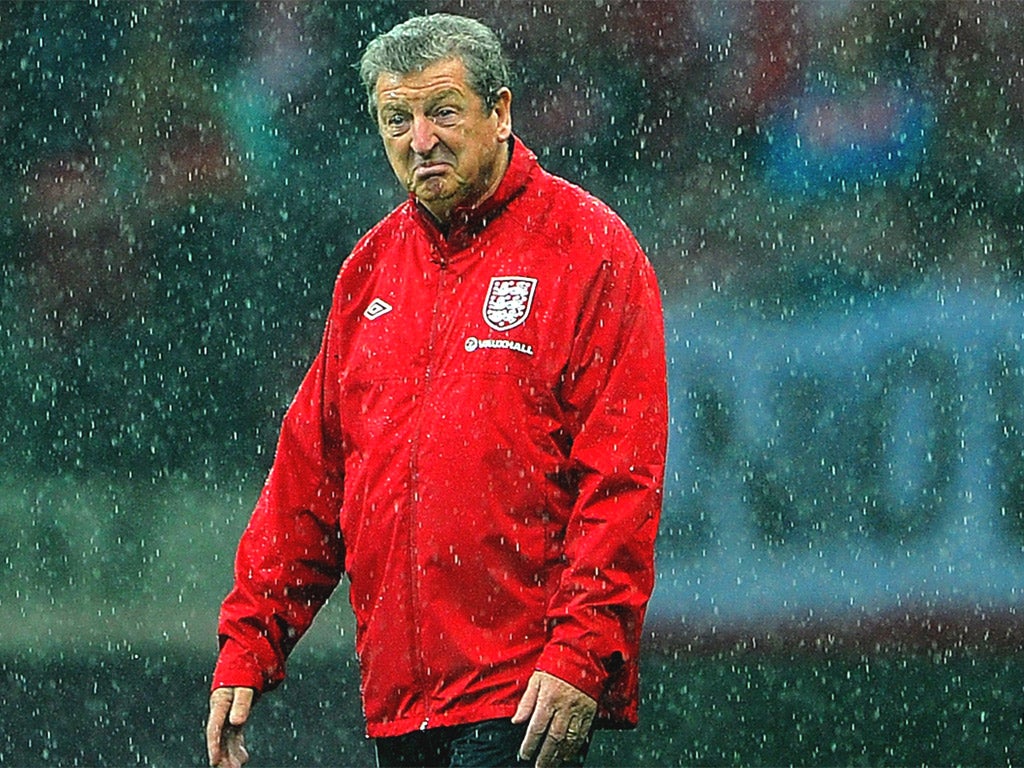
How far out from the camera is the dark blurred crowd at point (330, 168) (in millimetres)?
6523

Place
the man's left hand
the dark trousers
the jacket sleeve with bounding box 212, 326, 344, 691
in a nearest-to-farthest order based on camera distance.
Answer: the man's left hand, the dark trousers, the jacket sleeve with bounding box 212, 326, 344, 691

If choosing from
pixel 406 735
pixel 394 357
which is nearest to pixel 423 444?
pixel 394 357

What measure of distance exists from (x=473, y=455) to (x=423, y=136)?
0.53 meters

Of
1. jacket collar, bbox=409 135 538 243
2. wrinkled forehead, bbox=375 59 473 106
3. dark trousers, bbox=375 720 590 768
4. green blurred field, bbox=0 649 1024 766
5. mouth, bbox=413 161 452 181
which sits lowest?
green blurred field, bbox=0 649 1024 766

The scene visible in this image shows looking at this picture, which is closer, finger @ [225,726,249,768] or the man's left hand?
the man's left hand

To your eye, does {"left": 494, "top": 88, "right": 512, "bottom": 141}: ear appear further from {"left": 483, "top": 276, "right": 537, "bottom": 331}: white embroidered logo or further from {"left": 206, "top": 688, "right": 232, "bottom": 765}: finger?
{"left": 206, "top": 688, "right": 232, "bottom": 765}: finger

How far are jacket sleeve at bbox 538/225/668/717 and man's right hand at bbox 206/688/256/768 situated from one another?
0.56 m

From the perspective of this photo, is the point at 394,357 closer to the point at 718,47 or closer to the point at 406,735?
the point at 406,735

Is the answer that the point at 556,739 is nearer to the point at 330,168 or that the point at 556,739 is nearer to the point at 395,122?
the point at 395,122

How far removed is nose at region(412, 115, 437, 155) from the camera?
3568mm

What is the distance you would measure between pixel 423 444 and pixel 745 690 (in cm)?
339

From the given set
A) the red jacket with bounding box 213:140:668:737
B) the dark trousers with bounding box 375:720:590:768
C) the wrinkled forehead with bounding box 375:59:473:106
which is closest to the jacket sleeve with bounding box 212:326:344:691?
Answer: the red jacket with bounding box 213:140:668:737

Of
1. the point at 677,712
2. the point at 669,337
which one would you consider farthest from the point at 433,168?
the point at 677,712

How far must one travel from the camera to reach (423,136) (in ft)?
11.7
